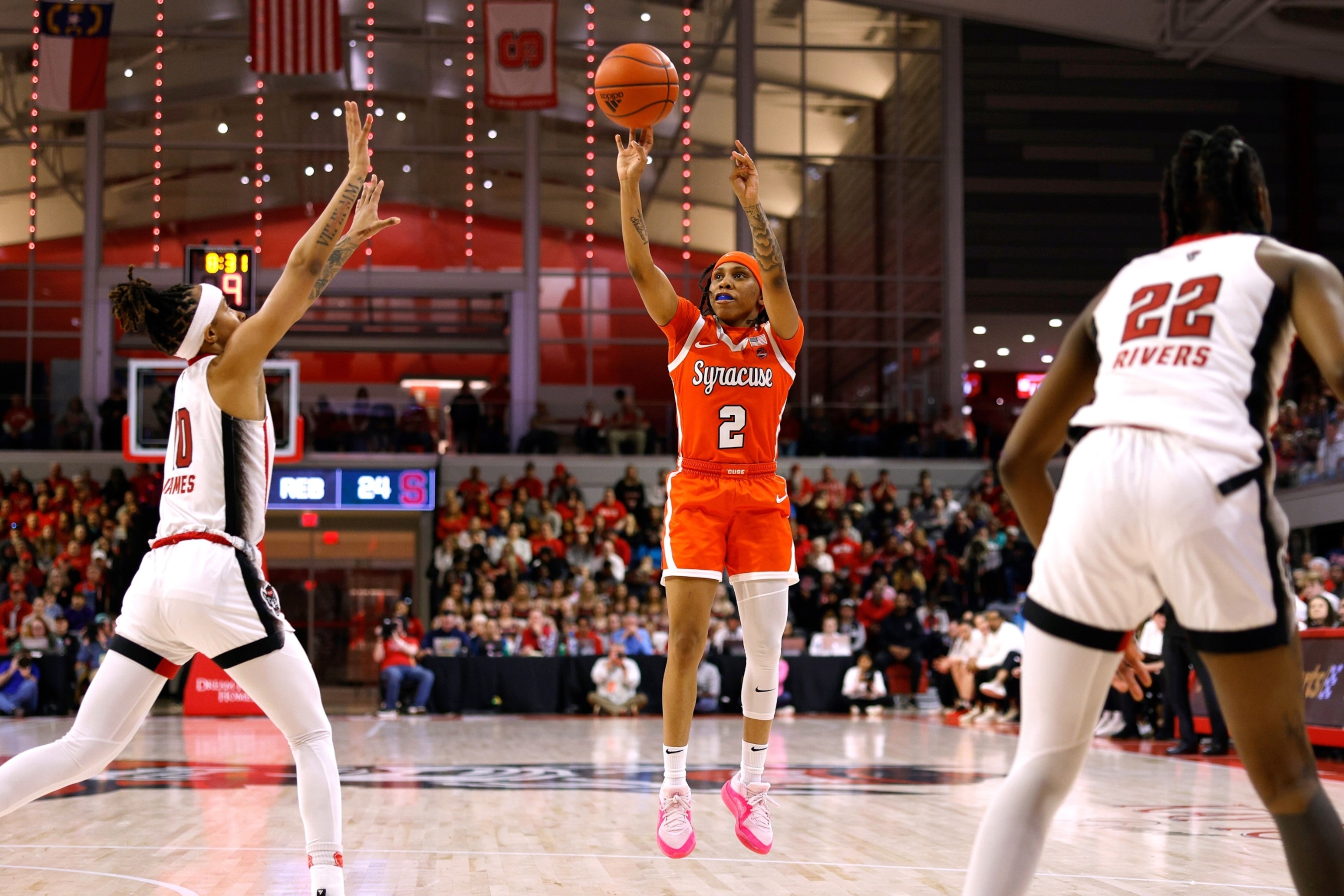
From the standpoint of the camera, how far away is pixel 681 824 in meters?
5.10

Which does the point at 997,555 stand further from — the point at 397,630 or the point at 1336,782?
the point at 1336,782

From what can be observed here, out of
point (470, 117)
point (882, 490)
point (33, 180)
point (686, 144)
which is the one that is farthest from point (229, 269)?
point (33, 180)

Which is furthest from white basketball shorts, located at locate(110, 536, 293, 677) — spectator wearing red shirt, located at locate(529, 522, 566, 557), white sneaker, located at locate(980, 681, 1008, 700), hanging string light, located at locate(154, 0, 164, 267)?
hanging string light, located at locate(154, 0, 164, 267)

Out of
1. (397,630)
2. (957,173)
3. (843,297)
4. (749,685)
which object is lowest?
(397,630)

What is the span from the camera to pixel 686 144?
2694cm

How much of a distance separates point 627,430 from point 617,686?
25.6ft

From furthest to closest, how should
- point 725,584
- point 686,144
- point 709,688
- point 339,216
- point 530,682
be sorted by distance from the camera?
point 686,144 < point 725,584 < point 530,682 < point 709,688 < point 339,216

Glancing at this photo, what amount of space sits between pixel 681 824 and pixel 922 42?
2473 centimetres

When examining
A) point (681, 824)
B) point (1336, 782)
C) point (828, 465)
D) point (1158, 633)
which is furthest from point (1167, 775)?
point (828, 465)

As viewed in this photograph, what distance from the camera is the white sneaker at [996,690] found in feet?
50.0

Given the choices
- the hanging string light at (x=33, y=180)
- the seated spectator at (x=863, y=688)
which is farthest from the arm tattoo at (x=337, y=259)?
the hanging string light at (x=33, y=180)

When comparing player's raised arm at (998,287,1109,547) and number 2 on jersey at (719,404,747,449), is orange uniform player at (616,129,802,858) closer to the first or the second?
number 2 on jersey at (719,404,747,449)

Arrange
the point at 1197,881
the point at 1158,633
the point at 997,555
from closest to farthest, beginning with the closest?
the point at 1197,881
the point at 1158,633
the point at 997,555

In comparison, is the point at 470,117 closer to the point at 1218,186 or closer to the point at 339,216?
the point at 339,216
